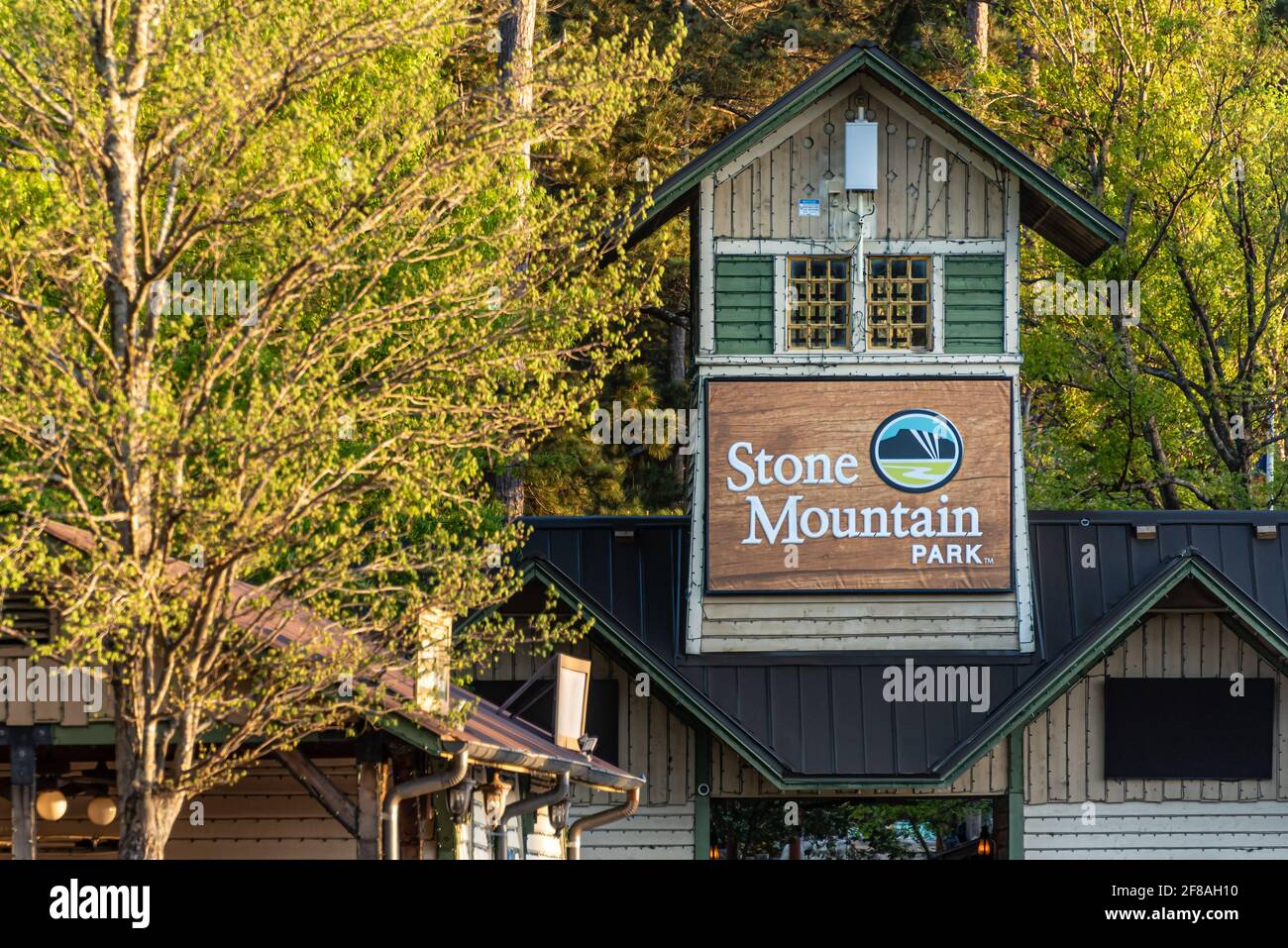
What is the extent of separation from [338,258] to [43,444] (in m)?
2.45

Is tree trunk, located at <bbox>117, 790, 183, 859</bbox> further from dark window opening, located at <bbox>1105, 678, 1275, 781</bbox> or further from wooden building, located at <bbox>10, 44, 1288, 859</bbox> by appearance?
dark window opening, located at <bbox>1105, 678, 1275, 781</bbox>

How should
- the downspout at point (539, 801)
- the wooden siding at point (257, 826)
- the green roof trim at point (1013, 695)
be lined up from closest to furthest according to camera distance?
the wooden siding at point (257, 826), the downspout at point (539, 801), the green roof trim at point (1013, 695)

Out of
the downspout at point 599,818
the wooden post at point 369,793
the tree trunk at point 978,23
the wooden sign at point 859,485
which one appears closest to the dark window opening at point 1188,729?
the wooden sign at point 859,485

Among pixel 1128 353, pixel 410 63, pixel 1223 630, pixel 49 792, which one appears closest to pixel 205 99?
pixel 49 792

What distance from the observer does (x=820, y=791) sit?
2305cm

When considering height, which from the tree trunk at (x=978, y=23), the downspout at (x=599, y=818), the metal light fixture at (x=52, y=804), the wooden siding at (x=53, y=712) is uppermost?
the tree trunk at (x=978, y=23)

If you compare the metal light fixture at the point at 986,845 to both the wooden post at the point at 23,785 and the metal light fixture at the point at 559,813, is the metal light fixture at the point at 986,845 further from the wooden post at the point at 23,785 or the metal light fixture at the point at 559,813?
the wooden post at the point at 23,785

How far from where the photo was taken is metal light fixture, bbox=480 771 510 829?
58.0ft

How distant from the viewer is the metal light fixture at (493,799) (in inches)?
696

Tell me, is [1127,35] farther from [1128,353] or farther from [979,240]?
[979,240]

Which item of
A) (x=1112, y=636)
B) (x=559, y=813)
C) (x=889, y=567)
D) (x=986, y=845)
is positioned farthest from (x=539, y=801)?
(x=986, y=845)

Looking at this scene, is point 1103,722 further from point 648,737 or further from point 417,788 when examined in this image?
point 417,788

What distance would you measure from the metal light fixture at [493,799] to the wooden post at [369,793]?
9.23 ft

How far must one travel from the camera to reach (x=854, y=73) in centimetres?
2302
